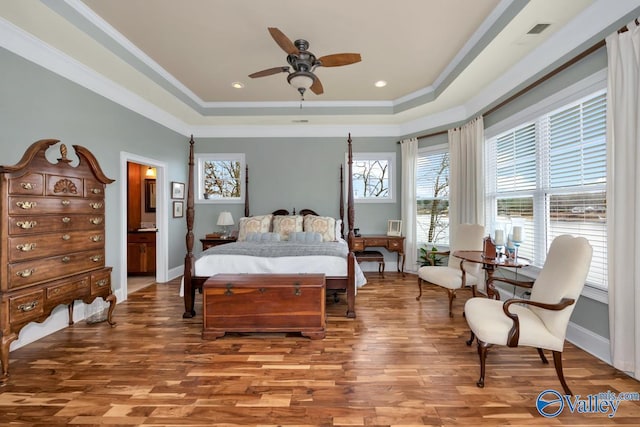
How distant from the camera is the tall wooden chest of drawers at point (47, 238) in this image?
2.27 meters

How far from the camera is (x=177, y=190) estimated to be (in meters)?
5.43

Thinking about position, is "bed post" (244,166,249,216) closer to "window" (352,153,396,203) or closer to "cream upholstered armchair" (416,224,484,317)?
"window" (352,153,396,203)

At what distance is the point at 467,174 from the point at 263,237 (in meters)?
3.41

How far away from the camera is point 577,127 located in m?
2.81

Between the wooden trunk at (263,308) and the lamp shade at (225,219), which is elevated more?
the lamp shade at (225,219)

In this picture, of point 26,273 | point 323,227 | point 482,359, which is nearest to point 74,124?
point 26,273

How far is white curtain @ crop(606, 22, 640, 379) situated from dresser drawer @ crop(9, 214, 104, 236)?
4.77 m

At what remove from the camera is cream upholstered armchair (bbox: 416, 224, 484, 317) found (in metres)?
3.52

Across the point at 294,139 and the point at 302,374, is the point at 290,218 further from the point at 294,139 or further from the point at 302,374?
the point at 302,374

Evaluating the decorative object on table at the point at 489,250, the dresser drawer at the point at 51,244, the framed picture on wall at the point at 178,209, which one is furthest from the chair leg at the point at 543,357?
the framed picture on wall at the point at 178,209

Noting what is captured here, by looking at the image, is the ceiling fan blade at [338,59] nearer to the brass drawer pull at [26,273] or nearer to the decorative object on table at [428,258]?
the brass drawer pull at [26,273]

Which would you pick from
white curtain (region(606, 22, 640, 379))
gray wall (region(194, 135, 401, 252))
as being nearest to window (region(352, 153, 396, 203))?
gray wall (region(194, 135, 401, 252))

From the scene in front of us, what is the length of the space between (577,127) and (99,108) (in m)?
5.44

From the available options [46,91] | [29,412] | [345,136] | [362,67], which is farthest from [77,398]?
[345,136]
